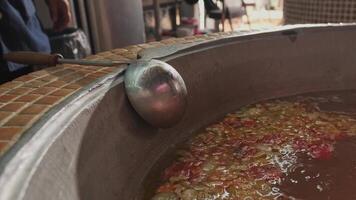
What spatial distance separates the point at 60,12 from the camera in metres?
2.30

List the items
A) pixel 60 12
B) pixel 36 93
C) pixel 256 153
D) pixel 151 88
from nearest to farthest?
pixel 36 93 → pixel 151 88 → pixel 256 153 → pixel 60 12

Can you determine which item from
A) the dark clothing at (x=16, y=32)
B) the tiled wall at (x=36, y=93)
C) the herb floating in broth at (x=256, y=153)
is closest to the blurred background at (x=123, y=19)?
the dark clothing at (x=16, y=32)

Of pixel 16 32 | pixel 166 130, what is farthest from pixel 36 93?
pixel 16 32

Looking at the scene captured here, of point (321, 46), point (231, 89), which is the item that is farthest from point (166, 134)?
point (321, 46)

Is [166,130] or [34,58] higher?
[34,58]

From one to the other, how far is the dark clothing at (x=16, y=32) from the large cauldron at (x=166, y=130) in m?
0.81

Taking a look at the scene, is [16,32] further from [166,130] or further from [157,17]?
[157,17]

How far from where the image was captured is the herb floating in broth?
130 centimetres

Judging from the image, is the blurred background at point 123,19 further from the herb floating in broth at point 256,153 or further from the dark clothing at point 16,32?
the herb floating in broth at point 256,153


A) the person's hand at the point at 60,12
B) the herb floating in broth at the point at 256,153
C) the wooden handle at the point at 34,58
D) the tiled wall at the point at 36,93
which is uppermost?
the person's hand at the point at 60,12

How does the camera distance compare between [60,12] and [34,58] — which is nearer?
[34,58]

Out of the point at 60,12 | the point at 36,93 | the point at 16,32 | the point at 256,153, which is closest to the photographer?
the point at 36,93

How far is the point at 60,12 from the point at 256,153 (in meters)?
1.62

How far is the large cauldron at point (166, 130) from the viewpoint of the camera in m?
0.85
